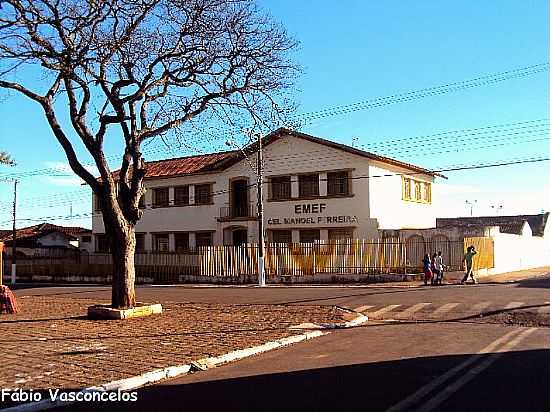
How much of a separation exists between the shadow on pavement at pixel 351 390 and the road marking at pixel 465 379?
0.08 m

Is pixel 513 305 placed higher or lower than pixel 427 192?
lower

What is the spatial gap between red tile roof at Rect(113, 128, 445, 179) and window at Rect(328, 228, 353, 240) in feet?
15.7

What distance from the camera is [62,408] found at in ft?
24.8

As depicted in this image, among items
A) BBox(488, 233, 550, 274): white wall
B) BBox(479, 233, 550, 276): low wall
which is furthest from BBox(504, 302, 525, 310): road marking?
BBox(488, 233, 550, 274): white wall

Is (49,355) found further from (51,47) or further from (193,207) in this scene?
(193,207)

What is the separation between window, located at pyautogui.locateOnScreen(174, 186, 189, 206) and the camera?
47562mm

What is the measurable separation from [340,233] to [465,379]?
31990 millimetres

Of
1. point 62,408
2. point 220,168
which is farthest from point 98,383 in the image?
point 220,168

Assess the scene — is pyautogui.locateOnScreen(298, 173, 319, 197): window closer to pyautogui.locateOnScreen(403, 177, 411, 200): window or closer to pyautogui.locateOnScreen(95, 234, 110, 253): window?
pyautogui.locateOnScreen(403, 177, 411, 200): window

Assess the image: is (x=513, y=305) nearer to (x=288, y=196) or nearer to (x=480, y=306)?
(x=480, y=306)

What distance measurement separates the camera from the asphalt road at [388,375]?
7422mm

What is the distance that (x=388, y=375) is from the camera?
29.4ft

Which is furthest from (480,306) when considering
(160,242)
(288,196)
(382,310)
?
(160,242)

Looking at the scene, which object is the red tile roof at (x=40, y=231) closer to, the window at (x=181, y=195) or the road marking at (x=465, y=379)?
the window at (x=181, y=195)
